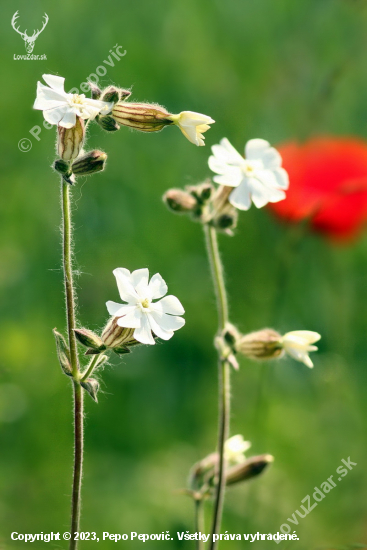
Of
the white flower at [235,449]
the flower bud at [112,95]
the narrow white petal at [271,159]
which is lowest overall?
the white flower at [235,449]

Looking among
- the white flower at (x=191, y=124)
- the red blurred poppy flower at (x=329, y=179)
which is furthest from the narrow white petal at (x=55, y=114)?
the red blurred poppy flower at (x=329, y=179)

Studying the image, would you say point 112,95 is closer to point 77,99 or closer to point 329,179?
point 77,99

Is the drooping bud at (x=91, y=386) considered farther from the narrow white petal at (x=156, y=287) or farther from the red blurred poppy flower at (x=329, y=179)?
the red blurred poppy flower at (x=329, y=179)

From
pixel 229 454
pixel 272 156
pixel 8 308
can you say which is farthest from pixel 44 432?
pixel 272 156

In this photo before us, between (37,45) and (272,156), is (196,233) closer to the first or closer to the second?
(37,45)

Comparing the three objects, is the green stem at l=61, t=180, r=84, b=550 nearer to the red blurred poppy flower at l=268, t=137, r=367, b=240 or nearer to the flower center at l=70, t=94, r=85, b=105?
the flower center at l=70, t=94, r=85, b=105

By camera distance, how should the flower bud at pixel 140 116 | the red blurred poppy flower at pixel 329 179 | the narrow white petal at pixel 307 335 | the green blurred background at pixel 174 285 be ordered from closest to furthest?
the flower bud at pixel 140 116, the narrow white petal at pixel 307 335, the green blurred background at pixel 174 285, the red blurred poppy flower at pixel 329 179

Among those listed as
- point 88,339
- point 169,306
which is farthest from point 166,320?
point 88,339
